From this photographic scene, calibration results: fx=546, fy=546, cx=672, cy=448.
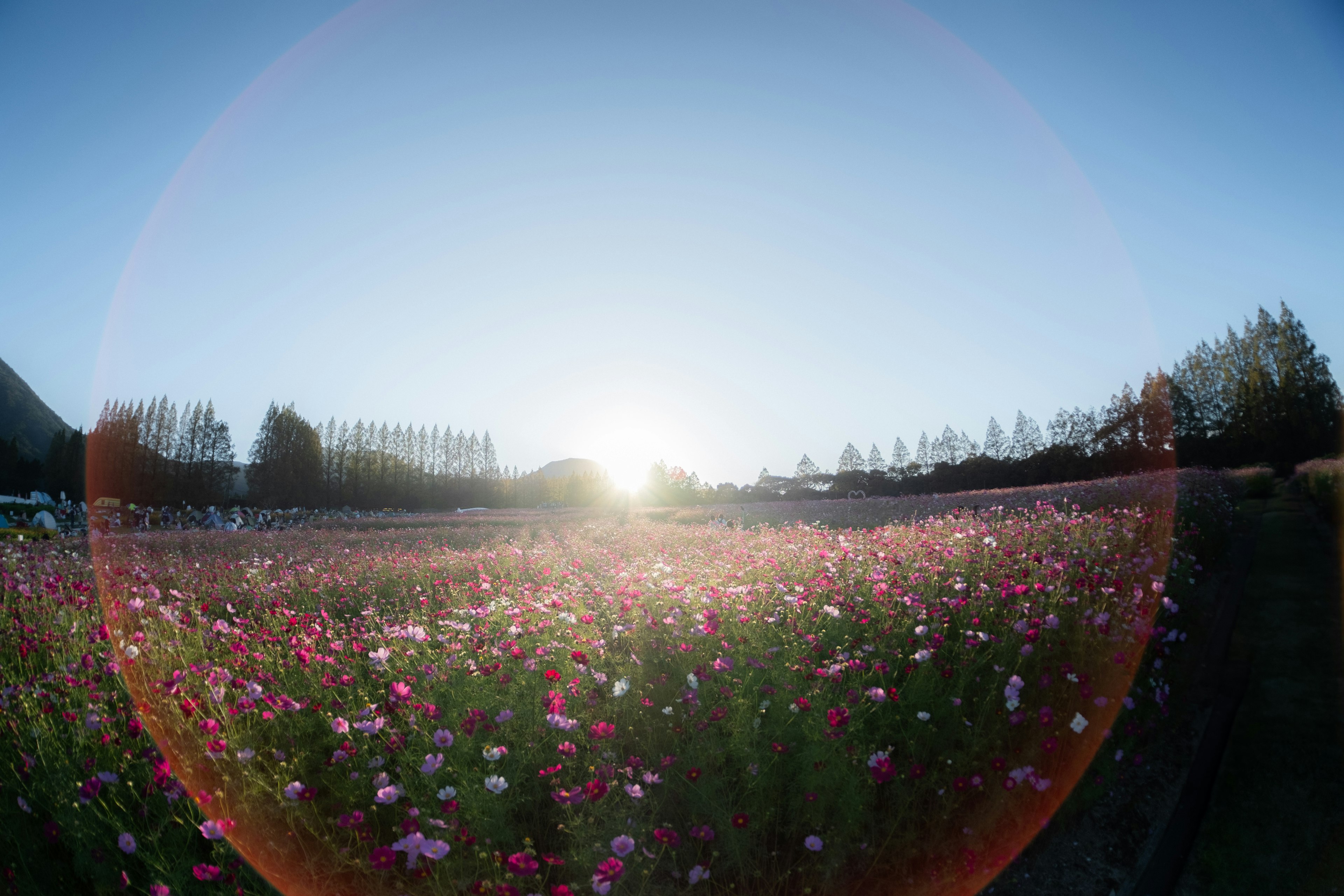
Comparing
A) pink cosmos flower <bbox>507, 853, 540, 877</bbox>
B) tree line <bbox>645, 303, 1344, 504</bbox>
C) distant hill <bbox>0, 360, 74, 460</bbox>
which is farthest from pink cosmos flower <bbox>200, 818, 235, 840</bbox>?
distant hill <bbox>0, 360, 74, 460</bbox>

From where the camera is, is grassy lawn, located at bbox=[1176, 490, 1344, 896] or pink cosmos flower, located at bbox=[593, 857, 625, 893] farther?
grassy lawn, located at bbox=[1176, 490, 1344, 896]

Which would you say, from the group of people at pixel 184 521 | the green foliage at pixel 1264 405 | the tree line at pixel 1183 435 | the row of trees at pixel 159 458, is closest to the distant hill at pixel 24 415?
the row of trees at pixel 159 458

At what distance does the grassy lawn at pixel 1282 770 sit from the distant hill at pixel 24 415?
5469 inches

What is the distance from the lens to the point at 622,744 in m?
3.12

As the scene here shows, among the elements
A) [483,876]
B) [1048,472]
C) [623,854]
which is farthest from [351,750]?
[1048,472]

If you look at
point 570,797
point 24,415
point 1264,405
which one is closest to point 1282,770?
point 570,797

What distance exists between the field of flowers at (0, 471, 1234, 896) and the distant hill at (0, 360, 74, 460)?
439ft

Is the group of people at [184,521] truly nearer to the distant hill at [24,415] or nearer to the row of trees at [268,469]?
the row of trees at [268,469]

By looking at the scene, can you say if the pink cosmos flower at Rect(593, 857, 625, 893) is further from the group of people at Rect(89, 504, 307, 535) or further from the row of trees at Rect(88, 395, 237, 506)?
the row of trees at Rect(88, 395, 237, 506)

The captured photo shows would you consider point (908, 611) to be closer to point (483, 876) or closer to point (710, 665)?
point (710, 665)

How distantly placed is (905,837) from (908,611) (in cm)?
181

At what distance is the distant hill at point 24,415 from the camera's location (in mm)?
101062

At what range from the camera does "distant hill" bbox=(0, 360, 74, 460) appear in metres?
101

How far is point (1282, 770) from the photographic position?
373 cm
